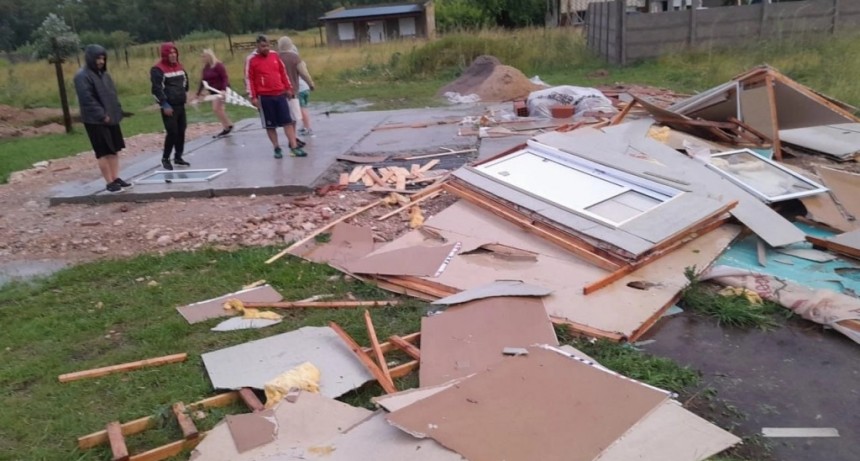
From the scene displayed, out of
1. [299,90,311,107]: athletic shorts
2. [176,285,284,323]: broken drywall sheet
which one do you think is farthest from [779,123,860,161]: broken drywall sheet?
[299,90,311,107]: athletic shorts

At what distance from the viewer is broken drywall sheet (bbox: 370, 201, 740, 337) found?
433cm

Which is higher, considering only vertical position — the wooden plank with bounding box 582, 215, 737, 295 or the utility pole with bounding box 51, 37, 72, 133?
the utility pole with bounding box 51, 37, 72, 133

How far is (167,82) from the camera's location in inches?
328

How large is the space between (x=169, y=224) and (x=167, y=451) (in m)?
4.10

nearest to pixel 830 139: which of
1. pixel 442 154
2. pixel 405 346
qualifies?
pixel 442 154

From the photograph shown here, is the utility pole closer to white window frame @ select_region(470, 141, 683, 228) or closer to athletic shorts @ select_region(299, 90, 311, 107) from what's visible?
athletic shorts @ select_region(299, 90, 311, 107)

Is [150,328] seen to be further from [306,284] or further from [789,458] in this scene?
[789,458]

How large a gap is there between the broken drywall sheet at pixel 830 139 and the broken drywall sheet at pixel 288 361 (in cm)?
687

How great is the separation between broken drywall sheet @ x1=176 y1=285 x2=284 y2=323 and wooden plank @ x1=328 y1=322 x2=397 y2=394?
987 mm

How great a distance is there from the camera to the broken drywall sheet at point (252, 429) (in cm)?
317

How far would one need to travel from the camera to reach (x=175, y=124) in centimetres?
872

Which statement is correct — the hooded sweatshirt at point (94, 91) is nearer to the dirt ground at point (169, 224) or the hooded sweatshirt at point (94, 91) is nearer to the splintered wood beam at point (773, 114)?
the dirt ground at point (169, 224)

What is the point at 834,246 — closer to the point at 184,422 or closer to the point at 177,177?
the point at 184,422

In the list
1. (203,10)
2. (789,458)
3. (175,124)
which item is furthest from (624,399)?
(203,10)
